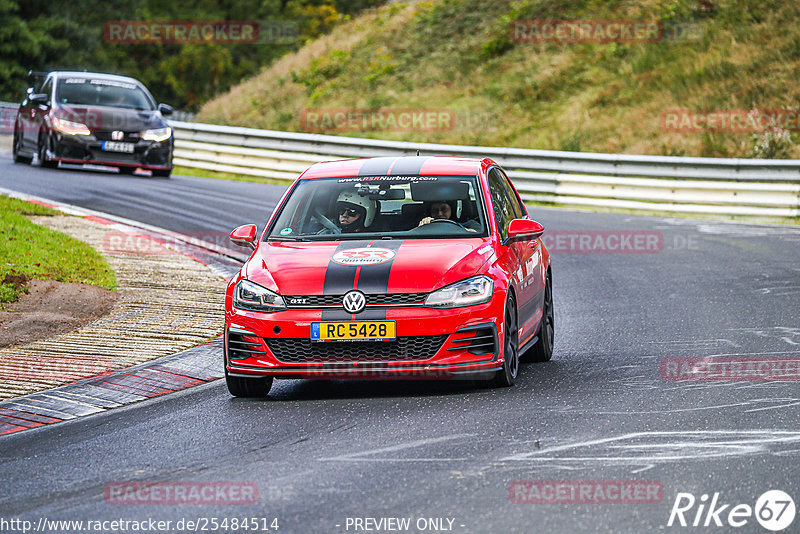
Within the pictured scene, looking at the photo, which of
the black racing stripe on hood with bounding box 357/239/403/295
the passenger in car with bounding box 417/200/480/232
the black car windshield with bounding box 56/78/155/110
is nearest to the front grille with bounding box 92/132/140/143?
the black car windshield with bounding box 56/78/155/110

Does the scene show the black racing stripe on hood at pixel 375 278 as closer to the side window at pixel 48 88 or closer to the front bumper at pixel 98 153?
the front bumper at pixel 98 153

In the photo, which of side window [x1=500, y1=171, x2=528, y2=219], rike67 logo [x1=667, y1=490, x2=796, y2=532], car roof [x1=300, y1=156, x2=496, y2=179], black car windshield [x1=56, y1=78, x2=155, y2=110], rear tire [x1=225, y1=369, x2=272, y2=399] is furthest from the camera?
black car windshield [x1=56, y1=78, x2=155, y2=110]

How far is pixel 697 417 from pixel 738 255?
9263mm

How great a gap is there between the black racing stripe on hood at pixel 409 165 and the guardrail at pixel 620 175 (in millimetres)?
10529

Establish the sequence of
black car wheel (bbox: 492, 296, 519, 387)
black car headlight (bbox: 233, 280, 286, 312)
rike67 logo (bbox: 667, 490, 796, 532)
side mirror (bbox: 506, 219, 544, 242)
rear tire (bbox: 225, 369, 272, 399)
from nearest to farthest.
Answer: rike67 logo (bbox: 667, 490, 796, 532)
black car headlight (bbox: 233, 280, 286, 312)
black car wheel (bbox: 492, 296, 519, 387)
rear tire (bbox: 225, 369, 272, 399)
side mirror (bbox: 506, 219, 544, 242)

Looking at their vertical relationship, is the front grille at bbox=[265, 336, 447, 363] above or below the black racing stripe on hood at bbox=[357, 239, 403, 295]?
below

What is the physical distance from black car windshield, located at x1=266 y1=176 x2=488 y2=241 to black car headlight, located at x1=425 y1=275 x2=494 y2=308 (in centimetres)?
83

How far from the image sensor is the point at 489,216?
892 cm

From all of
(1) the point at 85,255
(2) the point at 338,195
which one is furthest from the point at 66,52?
(2) the point at 338,195

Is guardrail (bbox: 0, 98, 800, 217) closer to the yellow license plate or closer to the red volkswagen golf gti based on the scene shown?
the red volkswagen golf gti

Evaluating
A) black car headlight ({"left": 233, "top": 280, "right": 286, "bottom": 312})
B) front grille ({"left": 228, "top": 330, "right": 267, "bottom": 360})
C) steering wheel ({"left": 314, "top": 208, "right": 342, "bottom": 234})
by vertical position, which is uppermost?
steering wheel ({"left": 314, "top": 208, "right": 342, "bottom": 234})

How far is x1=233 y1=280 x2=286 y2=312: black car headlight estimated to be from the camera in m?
8.03

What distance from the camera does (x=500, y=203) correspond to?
9453mm

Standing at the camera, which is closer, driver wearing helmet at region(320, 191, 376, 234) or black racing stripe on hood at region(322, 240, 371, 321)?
black racing stripe on hood at region(322, 240, 371, 321)
